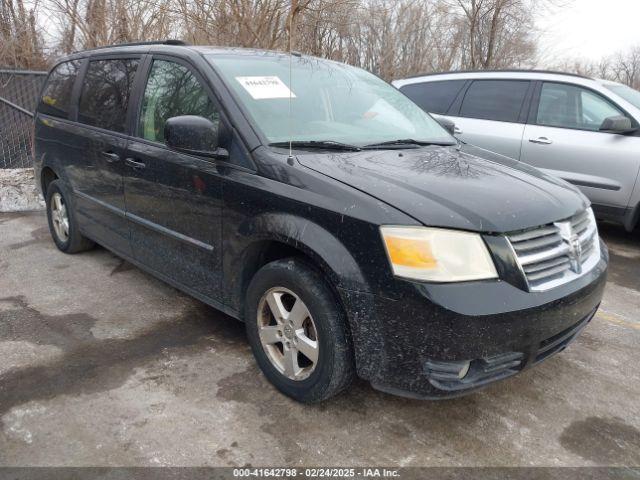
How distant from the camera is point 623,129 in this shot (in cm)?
517

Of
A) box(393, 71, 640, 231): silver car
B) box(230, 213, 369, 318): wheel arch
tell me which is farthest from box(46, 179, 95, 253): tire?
box(393, 71, 640, 231): silver car

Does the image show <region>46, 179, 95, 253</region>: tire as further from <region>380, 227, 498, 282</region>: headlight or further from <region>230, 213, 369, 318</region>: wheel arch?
<region>380, 227, 498, 282</region>: headlight

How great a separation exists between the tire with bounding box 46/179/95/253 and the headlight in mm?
3294

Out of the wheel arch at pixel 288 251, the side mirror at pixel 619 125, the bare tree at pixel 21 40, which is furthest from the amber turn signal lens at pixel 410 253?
the bare tree at pixel 21 40

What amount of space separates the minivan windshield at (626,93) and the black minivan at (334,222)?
10.1 feet

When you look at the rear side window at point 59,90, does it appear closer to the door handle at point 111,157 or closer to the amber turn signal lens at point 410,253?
the door handle at point 111,157

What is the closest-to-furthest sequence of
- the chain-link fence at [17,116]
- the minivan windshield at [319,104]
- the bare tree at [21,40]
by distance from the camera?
A: the minivan windshield at [319,104] < the chain-link fence at [17,116] < the bare tree at [21,40]

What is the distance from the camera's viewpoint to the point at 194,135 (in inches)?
107

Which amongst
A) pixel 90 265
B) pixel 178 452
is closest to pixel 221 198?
pixel 178 452

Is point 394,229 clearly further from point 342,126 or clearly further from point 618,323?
point 618,323

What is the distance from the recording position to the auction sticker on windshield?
9.77 feet

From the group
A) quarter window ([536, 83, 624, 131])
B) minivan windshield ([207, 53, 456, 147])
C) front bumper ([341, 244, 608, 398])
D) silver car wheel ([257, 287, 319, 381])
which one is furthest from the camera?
quarter window ([536, 83, 624, 131])

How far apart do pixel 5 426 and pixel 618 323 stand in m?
3.77

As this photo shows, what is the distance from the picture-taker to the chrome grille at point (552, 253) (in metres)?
2.28
